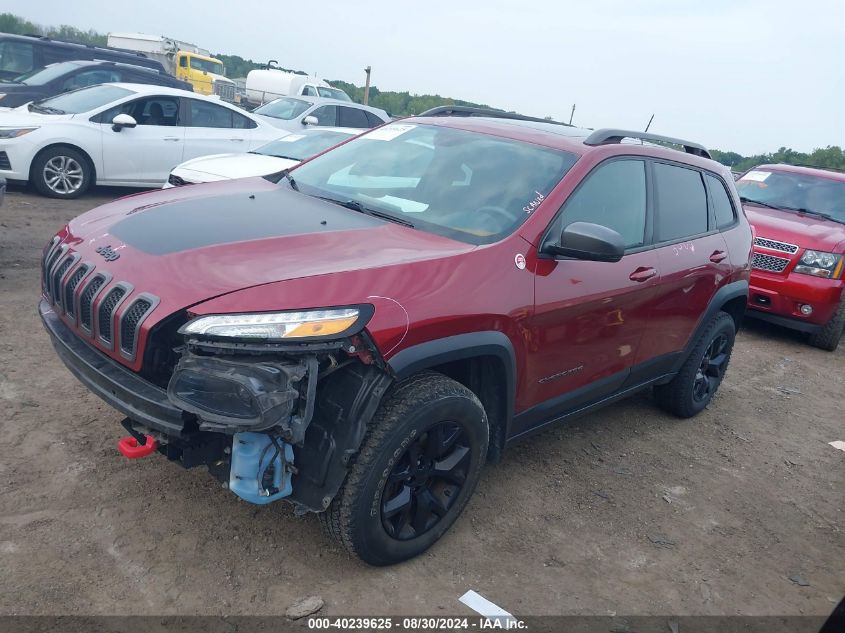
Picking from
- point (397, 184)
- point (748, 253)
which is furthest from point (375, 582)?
point (748, 253)

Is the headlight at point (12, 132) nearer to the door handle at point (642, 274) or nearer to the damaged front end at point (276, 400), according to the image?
the damaged front end at point (276, 400)

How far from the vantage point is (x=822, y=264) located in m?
6.94

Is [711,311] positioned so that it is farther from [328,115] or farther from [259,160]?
[328,115]

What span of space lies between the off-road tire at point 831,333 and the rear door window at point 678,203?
137 inches

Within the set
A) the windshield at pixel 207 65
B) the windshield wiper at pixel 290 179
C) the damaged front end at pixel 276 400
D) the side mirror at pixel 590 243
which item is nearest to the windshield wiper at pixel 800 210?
the side mirror at pixel 590 243

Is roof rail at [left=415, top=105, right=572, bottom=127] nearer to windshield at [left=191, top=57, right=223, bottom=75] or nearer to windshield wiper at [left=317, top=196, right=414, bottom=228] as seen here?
windshield wiper at [left=317, top=196, right=414, bottom=228]

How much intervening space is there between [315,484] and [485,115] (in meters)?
2.80

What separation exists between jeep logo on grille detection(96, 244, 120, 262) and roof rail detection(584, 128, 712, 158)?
230 centimetres

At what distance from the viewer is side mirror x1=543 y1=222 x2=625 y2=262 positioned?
9.93 feet

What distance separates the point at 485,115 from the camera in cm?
448

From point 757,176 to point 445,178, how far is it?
21.8ft

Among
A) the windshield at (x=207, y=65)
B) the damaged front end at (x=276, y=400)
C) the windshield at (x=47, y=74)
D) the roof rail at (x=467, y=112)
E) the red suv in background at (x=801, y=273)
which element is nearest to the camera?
the damaged front end at (x=276, y=400)

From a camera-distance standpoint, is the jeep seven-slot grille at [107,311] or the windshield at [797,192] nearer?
the jeep seven-slot grille at [107,311]

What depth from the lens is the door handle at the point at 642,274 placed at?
3.67m
